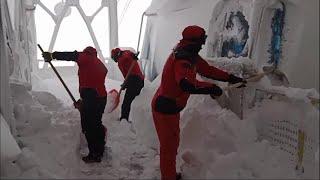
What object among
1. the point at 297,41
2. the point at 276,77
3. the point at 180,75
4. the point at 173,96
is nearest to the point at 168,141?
the point at 173,96

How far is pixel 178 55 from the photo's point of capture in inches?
127

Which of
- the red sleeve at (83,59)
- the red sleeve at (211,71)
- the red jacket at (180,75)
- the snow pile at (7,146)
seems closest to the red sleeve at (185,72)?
the red jacket at (180,75)

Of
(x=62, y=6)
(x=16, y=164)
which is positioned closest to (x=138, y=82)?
(x=16, y=164)

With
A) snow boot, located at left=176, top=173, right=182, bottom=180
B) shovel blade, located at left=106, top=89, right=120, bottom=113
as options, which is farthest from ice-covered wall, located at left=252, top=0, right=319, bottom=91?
shovel blade, located at left=106, top=89, right=120, bottom=113

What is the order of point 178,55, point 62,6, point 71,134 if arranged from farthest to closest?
point 62,6, point 71,134, point 178,55

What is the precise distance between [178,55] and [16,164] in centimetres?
158

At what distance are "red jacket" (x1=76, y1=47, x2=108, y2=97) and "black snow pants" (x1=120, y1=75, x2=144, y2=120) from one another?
4.86 feet

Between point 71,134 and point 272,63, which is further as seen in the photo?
point 71,134

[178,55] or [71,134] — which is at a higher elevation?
[178,55]

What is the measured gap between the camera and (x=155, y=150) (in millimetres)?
4641

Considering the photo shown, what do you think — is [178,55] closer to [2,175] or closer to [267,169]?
[267,169]

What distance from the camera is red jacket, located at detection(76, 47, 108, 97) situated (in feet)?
14.2

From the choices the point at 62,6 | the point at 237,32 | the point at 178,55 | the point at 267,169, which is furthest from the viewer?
the point at 62,6

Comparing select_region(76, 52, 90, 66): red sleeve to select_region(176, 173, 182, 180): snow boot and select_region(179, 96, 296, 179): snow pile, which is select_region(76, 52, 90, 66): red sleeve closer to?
select_region(179, 96, 296, 179): snow pile
